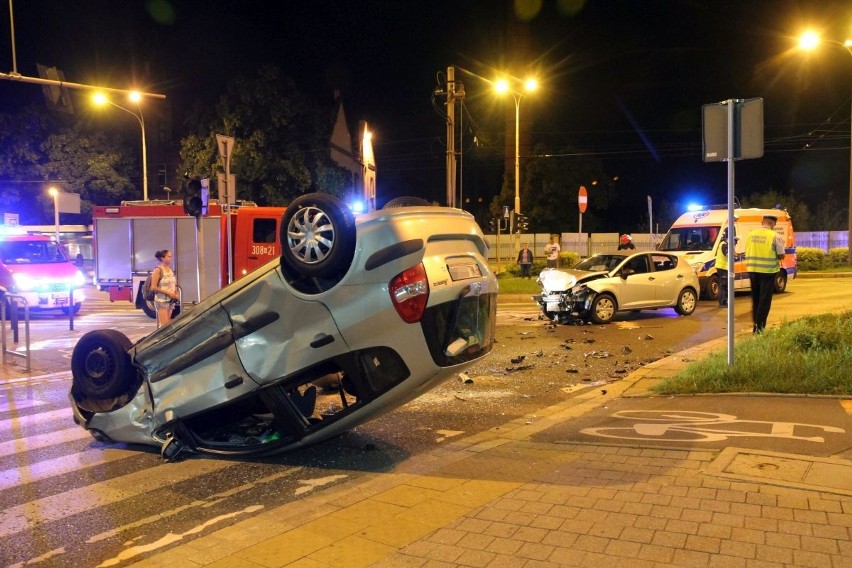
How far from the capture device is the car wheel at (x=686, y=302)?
15.5 m

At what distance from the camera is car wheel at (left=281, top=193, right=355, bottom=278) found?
469cm

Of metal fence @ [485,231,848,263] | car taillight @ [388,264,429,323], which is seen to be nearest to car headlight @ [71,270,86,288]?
car taillight @ [388,264,429,323]

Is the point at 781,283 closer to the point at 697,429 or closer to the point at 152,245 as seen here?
the point at 697,429

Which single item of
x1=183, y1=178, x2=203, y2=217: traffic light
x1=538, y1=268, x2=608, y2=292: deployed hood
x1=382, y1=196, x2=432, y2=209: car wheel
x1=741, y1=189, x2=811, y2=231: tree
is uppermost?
x1=741, y1=189, x2=811, y2=231: tree

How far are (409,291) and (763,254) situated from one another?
7.28 meters

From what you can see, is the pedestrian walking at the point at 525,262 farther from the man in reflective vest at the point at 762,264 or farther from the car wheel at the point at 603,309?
Answer: the man in reflective vest at the point at 762,264

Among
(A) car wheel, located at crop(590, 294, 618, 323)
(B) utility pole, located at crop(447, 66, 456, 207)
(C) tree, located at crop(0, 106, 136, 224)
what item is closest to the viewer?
(A) car wheel, located at crop(590, 294, 618, 323)

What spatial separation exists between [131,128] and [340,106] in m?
13.9

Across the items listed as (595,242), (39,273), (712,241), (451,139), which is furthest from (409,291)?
(595,242)

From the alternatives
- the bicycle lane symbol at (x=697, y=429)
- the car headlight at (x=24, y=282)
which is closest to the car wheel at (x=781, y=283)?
the bicycle lane symbol at (x=697, y=429)

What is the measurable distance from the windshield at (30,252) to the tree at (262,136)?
12562 mm

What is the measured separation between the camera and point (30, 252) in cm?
1828

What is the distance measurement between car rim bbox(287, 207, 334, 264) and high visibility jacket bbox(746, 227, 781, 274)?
24.8 feet

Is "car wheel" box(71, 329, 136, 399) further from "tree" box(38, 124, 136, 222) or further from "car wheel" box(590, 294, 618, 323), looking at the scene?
"tree" box(38, 124, 136, 222)
